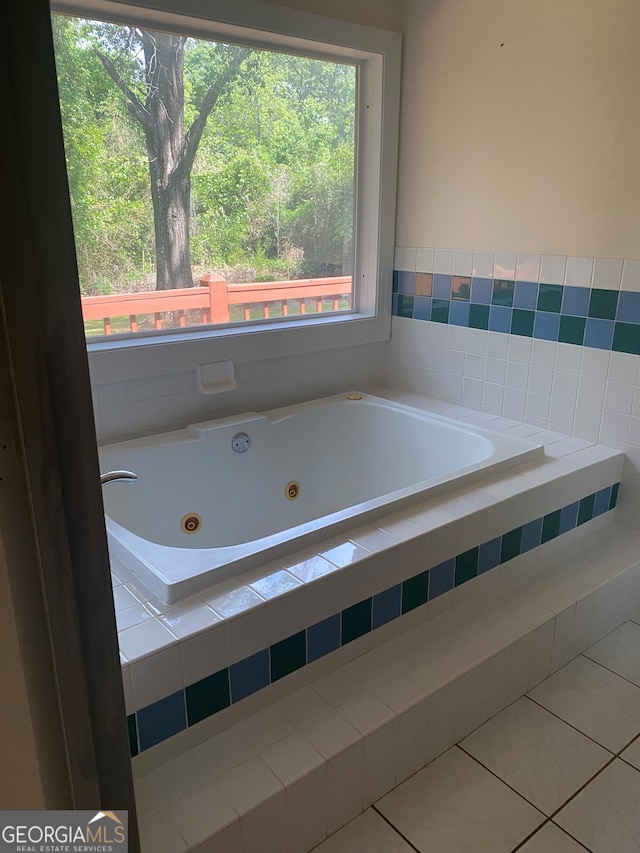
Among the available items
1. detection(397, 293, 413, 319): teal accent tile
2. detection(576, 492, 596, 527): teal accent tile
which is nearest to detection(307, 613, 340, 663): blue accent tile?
detection(576, 492, 596, 527): teal accent tile

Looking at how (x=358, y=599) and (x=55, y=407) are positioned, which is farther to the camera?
(x=358, y=599)

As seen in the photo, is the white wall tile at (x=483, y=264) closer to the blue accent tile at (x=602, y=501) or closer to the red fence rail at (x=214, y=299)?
the red fence rail at (x=214, y=299)

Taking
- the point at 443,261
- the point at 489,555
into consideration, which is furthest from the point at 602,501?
the point at 443,261

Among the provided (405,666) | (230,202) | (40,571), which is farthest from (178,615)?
(230,202)

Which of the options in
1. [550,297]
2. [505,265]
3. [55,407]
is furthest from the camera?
[505,265]

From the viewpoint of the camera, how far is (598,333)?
7.24 feet

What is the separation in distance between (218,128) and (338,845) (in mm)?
2189

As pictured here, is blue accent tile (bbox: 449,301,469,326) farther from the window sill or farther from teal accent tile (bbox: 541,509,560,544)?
teal accent tile (bbox: 541,509,560,544)

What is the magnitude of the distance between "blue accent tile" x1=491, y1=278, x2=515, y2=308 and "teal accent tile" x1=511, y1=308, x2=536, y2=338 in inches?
1.8

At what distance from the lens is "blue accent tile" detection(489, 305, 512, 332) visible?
8.05 ft

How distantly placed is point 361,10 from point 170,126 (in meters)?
0.88

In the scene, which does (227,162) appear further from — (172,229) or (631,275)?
(631,275)

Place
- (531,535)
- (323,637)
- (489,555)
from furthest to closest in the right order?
(531,535) < (489,555) < (323,637)

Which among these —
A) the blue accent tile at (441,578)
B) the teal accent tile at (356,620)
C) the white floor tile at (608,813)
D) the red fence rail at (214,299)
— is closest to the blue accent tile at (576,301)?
the red fence rail at (214,299)
